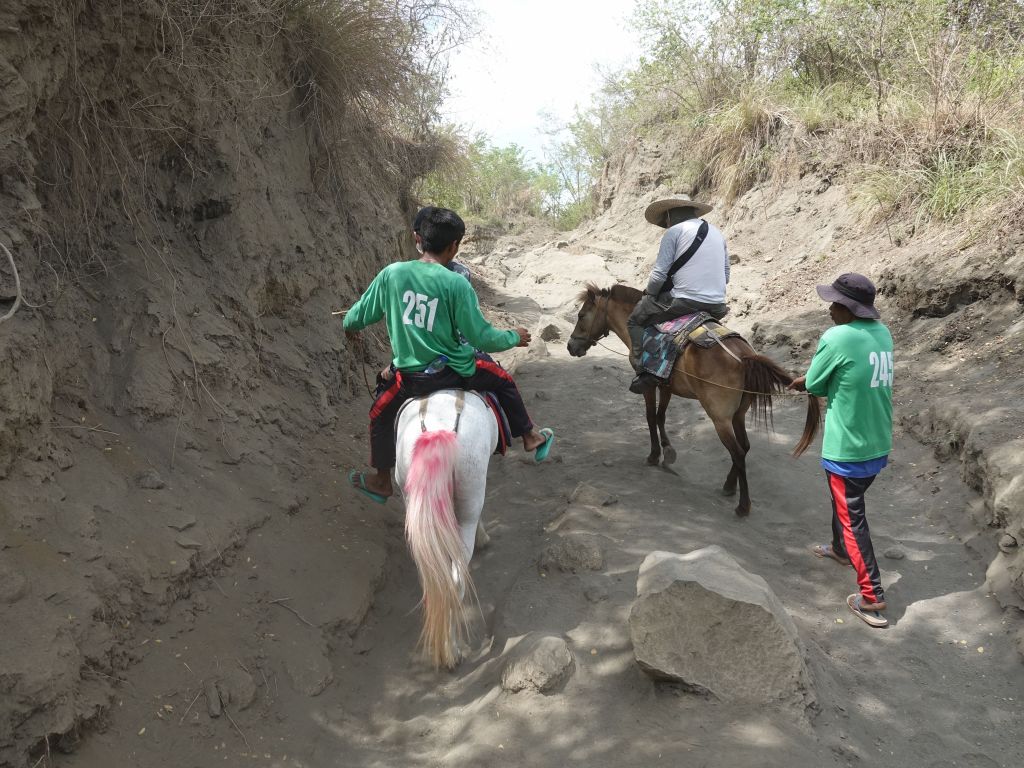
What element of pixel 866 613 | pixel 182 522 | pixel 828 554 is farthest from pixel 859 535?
pixel 182 522

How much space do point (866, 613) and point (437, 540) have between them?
8.52 ft

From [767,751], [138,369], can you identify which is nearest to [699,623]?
[767,751]

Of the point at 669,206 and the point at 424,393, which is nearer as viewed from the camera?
the point at 424,393

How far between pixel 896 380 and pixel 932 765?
15.0 ft

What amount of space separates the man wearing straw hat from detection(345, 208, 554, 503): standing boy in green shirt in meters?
2.10

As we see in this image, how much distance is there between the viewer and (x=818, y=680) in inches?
A: 123

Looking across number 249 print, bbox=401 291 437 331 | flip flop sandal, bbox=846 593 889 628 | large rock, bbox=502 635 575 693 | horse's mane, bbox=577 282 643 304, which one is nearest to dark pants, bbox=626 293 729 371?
horse's mane, bbox=577 282 643 304

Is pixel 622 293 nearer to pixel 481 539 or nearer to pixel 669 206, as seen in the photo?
pixel 669 206

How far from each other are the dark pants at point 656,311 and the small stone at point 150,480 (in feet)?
12.6

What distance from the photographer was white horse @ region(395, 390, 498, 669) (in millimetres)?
3352

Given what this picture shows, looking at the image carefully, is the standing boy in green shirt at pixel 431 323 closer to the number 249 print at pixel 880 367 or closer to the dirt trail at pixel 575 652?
the dirt trail at pixel 575 652

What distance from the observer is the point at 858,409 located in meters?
3.89

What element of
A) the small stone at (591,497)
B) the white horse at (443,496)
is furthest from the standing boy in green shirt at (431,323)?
the small stone at (591,497)

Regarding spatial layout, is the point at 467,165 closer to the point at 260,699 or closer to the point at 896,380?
the point at 896,380
